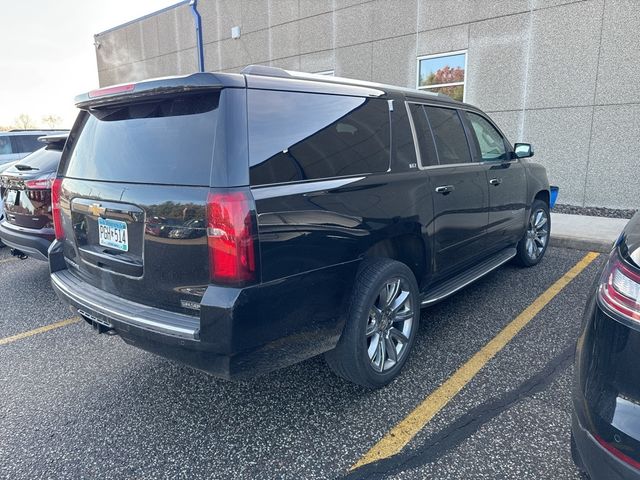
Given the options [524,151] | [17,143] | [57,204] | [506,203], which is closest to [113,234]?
[57,204]

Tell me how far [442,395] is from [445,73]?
836 cm

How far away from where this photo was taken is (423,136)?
3410 millimetres

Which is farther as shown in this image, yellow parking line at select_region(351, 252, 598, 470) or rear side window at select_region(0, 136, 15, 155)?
rear side window at select_region(0, 136, 15, 155)

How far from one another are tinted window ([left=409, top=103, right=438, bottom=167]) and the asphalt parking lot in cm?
144

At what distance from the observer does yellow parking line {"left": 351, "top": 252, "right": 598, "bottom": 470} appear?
2375mm

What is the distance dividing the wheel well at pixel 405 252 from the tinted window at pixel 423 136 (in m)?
0.61

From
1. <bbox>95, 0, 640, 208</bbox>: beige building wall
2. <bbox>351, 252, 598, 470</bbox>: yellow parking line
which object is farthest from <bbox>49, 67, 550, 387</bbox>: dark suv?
<bbox>95, 0, 640, 208</bbox>: beige building wall

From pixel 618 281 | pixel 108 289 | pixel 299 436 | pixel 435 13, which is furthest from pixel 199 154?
pixel 435 13

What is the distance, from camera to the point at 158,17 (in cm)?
1571

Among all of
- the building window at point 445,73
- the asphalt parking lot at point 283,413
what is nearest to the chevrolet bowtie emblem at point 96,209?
the asphalt parking lot at point 283,413

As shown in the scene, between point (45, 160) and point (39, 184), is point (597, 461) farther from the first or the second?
Result: point (45, 160)

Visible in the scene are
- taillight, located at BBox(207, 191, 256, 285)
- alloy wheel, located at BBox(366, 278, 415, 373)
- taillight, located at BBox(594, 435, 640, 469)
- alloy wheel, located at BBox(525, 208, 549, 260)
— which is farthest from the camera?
alloy wheel, located at BBox(525, 208, 549, 260)

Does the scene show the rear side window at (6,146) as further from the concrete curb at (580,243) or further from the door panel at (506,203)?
the concrete curb at (580,243)

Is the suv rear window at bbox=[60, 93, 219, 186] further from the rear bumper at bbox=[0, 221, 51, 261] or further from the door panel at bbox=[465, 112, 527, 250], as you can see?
the door panel at bbox=[465, 112, 527, 250]
